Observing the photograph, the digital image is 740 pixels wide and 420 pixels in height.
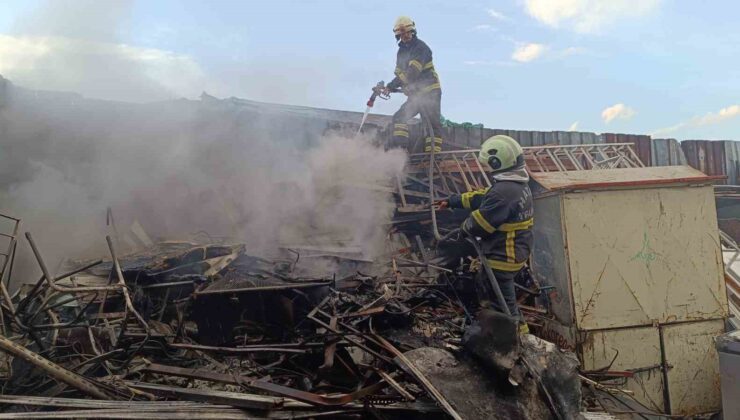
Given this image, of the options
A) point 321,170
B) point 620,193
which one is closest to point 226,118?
point 321,170

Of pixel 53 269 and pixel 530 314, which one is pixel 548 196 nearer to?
pixel 530 314

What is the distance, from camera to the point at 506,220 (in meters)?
4.03

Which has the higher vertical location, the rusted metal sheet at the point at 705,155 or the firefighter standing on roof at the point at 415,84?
the firefighter standing on roof at the point at 415,84

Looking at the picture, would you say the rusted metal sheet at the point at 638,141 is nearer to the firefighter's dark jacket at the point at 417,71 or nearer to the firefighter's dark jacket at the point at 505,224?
the firefighter's dark jacket at the point at 417,71

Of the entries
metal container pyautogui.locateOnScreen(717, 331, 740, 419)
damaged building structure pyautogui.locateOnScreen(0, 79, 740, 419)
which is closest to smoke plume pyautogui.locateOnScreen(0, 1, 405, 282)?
damaged building structure pyautogui.locateOnScreen(0, 79, 740, 419)

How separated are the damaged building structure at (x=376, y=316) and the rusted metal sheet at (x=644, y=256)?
14 mm

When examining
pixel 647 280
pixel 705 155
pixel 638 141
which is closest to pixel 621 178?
pixel 647 280

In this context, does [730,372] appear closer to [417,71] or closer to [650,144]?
[417,71]

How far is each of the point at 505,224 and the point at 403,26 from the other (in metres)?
4.50

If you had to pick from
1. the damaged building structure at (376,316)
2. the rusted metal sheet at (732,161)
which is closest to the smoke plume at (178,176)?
the damaged building structure at (376,316)

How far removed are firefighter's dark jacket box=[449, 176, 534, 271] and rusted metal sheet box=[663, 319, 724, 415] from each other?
1.74 meters

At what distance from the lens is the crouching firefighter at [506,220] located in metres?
4.03

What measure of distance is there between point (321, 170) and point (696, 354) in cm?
504

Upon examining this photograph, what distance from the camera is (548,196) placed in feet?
15.2
